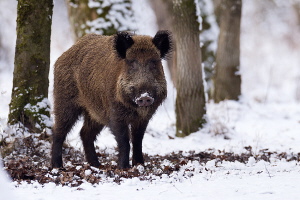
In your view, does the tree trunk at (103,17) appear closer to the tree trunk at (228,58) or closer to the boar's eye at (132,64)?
the tree trunk at (228,58)

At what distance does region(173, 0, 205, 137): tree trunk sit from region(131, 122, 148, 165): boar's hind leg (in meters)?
3.04

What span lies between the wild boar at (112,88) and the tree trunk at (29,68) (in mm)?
457

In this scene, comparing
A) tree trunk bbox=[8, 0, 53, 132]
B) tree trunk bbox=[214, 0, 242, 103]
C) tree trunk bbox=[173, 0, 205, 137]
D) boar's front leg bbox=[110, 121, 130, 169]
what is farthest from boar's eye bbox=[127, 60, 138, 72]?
tree trunk bbox=[214, 0, 242, 103]

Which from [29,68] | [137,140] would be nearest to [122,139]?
[137,140]

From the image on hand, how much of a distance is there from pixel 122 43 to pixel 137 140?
4.54 feet

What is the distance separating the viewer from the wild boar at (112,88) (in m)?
6.36

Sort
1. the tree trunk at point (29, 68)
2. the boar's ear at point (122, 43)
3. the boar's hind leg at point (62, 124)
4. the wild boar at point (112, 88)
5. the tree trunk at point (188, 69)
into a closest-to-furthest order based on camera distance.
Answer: the wild boar at point (112, 88)
the boar's ear at point (122, 43)
the boar's hind leg at point (62, 124)
the tree trunk at point (29, 68)
the tree trunk at point (188, 69)

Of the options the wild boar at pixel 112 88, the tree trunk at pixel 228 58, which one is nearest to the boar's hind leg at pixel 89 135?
the wild boar at pixel 112 88

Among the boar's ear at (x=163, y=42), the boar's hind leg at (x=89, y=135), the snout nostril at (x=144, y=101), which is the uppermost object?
the boar's ear at (x=163, y=42)

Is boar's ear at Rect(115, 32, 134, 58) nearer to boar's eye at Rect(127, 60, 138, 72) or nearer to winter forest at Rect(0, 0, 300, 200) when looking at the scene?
winter forest at Rect(0, 0, 300, 200)

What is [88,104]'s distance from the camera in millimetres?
7332

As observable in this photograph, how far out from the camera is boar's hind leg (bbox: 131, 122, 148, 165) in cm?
688

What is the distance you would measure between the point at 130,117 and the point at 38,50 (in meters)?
2.20

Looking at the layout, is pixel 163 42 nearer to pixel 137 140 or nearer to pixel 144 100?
pixel 144 100
